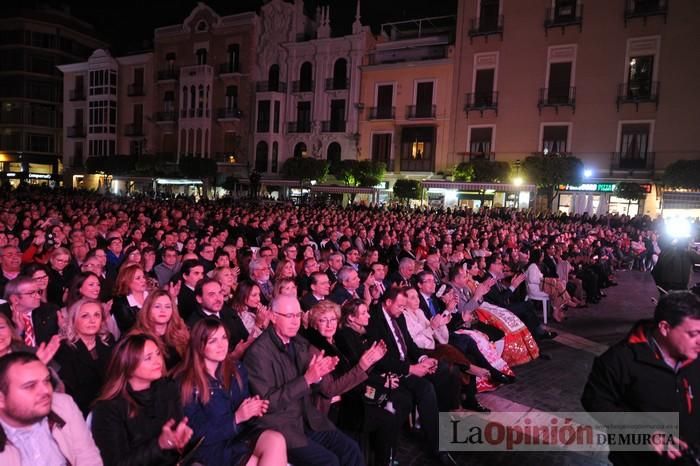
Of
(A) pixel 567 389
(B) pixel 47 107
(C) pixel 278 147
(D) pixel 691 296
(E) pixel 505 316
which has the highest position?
(B) pixel 47 107

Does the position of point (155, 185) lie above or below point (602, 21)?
below

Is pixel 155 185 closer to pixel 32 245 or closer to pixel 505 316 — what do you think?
pixel 32 245

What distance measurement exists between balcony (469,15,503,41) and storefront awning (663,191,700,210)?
13.2 metres

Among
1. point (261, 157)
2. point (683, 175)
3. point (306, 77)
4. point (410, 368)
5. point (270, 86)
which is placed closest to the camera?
point (410, 368)

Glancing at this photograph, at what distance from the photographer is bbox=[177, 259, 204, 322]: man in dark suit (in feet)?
18.7

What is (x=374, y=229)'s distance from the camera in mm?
14281

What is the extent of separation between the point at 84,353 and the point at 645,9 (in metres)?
30.7

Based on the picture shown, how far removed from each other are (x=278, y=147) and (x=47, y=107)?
1245 inches

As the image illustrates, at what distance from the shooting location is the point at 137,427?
2908 mm

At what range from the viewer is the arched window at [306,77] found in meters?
36.3

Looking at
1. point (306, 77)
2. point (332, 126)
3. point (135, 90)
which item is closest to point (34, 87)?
point (135, 90)

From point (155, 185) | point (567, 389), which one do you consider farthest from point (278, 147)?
point (567, 389)

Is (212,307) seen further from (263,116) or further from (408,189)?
(263,116)

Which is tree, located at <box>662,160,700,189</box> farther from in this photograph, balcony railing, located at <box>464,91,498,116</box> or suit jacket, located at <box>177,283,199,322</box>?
suit jacket, located at <box>177,283,199,322</box>
